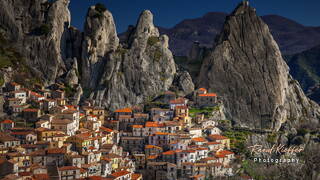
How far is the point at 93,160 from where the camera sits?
3812 inches

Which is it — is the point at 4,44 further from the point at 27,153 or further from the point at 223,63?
the point at 223,63

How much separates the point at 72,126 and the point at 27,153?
16.5m

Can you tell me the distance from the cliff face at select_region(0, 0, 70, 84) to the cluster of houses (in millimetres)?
12149

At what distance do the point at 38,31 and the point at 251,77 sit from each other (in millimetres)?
66783

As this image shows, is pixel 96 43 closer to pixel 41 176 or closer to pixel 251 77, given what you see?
pixel 251 77

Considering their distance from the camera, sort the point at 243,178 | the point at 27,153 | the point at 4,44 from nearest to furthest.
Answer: the point at 27,153 → the point at 243,178 → the point at 4,44

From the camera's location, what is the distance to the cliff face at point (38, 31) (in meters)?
140

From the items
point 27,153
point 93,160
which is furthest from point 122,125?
point 27,153

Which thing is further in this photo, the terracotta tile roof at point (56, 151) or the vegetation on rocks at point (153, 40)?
the vegetation on rocks at point (153, 40)

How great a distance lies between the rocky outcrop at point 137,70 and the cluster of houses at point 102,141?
23.1ft

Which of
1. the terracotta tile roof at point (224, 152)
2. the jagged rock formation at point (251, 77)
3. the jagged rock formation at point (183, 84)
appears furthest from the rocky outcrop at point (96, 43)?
the terracotta tile roof at point (224, 152)

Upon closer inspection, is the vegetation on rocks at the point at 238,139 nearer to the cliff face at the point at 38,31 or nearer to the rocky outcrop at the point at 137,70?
the rocky outcrop at the point at 137,70

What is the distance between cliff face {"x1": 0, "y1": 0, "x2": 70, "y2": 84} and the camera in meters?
140
